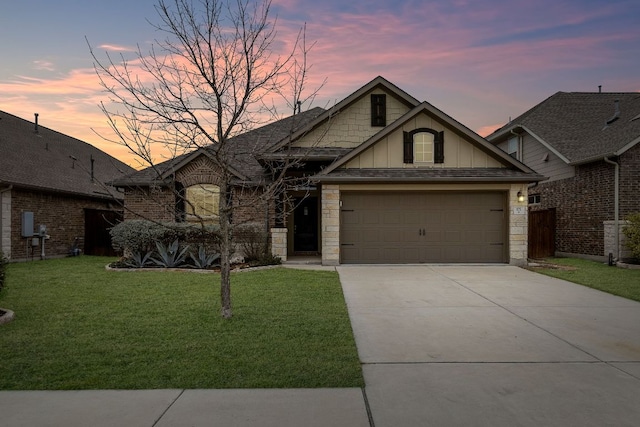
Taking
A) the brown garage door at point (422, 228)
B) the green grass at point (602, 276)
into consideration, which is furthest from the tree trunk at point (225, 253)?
the green grass at point (602, 276)

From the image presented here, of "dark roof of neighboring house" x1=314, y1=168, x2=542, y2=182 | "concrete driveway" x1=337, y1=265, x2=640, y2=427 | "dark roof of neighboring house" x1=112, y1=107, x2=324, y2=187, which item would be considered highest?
"dark roof of neighboring house" x1=112, y1=107, x2=324, y2=187

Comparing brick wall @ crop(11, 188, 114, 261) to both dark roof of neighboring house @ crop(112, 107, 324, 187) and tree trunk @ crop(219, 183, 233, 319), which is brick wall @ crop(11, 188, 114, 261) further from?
tree trunk @ crop(219, 183, 233, 319)

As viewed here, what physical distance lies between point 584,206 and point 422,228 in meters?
7.57

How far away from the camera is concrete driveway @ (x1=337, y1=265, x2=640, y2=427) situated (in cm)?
370

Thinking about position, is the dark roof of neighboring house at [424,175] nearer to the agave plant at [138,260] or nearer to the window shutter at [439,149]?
the window shutter at [439,149]

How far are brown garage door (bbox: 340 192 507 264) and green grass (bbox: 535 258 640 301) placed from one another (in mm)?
2005

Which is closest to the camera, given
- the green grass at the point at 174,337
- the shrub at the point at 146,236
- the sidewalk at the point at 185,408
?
the sidewalk at the point at 185,408

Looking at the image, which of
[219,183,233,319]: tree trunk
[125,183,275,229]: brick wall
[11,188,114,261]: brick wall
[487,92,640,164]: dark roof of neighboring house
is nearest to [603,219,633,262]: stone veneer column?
[487,92,640,164]: dark roof of neighboring house

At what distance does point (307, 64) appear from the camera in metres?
7.54

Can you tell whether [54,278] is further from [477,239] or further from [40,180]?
[477,239]

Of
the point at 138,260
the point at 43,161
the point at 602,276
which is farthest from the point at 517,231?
the point at 43,161

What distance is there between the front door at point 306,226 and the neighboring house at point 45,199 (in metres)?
6.79

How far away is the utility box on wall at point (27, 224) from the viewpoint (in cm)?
1636

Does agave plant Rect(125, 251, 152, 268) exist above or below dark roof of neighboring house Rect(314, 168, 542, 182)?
below
